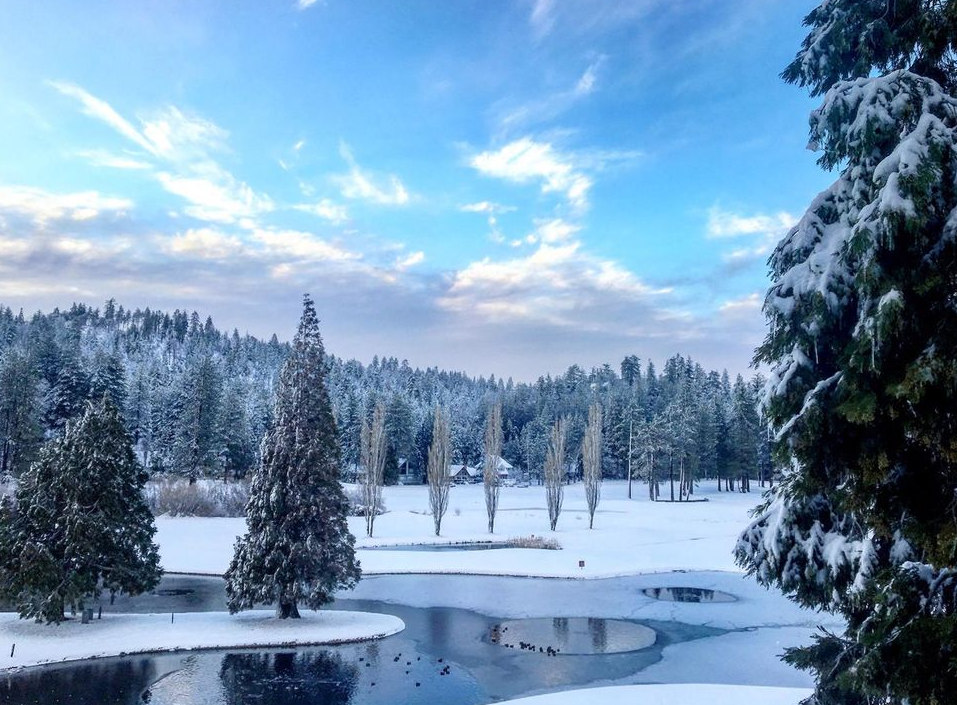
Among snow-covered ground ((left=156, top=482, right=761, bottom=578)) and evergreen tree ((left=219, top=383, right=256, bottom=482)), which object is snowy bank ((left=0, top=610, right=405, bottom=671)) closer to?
snow-covered ground ((left=156, top=482, right=761, bottom=578))

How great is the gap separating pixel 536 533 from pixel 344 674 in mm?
33116

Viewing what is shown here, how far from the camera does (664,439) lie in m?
80.2

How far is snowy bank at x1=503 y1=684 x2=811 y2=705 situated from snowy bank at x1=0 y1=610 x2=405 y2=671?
973cm

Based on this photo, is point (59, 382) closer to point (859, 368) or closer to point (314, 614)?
point (314, 614)

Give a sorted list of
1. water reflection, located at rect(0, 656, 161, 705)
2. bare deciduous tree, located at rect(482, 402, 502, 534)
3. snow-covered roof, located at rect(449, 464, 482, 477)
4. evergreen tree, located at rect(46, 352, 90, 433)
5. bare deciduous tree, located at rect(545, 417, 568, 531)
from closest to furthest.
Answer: water reflection, located at rect(0, 656, 161, 705)
bare deciduous tree, located at rect(545, 417, 568, 531)
bare deciduous tree, located at rect(482, 402, 502, 534)
evergreen tree, located at rect(46, 352, 90, 433)
snow-covered roof, located at rect(449, 464, 482, 477)

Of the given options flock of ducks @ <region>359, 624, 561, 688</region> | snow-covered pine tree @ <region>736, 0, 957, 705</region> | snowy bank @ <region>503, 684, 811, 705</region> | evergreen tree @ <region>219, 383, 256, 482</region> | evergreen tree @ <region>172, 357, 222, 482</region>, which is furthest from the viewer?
evergreen tree @ <region>219, 383, 256, 482</region>

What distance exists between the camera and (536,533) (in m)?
51.3

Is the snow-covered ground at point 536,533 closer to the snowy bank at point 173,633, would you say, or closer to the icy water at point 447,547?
the icy water at point 447,547

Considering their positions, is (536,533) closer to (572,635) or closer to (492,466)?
→ (492,466)

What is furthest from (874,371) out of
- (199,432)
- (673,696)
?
(199,432)

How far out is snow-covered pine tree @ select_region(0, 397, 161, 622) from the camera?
22.5 metres

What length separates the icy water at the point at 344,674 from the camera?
17.5 meters

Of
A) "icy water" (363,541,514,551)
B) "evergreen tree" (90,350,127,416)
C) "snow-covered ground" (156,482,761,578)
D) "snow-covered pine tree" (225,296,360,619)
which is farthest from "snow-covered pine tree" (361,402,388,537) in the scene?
"evergreen tree" (90,350,127,416)

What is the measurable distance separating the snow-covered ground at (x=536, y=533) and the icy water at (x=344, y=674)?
14.2 metres
